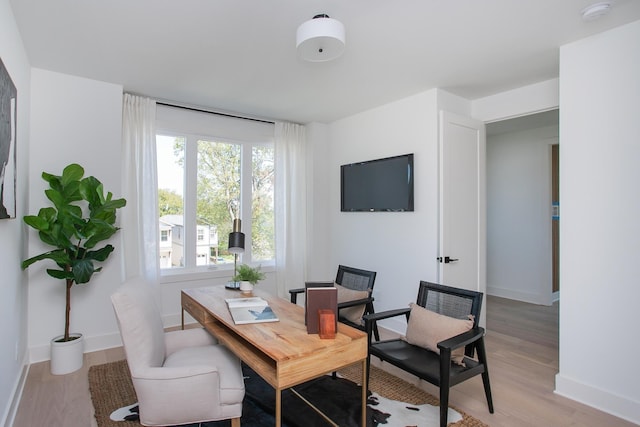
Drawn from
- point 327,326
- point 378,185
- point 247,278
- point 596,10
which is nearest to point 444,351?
point 327,326

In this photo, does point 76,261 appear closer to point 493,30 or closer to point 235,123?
point 235,123

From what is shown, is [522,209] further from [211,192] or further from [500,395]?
[211,192]

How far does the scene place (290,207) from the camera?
471cm

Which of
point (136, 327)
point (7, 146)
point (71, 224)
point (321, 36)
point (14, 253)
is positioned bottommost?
point (136, 327)

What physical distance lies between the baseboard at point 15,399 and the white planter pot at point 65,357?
19 centimetres

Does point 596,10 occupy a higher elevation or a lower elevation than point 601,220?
higher

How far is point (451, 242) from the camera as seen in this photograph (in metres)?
3.44

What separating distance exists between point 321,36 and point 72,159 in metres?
2.64

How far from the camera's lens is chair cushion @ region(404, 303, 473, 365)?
225 centimetres

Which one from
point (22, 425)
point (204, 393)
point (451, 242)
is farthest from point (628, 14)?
point (22, 425)

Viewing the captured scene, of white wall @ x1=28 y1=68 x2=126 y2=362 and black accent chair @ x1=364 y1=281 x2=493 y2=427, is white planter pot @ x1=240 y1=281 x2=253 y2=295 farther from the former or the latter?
white wall @ x1=28 y1=68 x2=126 y2=362

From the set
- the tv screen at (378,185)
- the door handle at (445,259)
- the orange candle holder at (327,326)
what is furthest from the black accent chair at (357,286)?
the orange candle holder at (327,326)

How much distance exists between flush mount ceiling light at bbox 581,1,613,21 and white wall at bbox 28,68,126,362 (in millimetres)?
3809

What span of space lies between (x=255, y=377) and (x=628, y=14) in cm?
356
